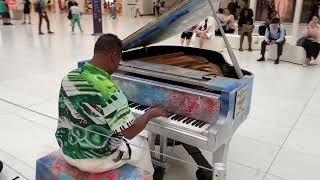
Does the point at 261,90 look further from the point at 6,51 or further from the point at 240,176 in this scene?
the point at 6,51

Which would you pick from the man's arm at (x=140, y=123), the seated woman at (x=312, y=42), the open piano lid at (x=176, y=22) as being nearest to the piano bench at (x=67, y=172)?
Answer: the man's arm at (x=140, y=123)

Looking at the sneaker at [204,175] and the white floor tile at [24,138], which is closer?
the sneaker at [204,175]

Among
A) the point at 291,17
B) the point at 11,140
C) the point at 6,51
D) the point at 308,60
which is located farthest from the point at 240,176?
the point at 291,17

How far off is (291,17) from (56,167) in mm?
19186

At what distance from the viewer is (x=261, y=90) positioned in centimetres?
555

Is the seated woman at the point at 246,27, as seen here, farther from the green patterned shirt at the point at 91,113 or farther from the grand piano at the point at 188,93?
the green patterned shirt at the point at 91,113

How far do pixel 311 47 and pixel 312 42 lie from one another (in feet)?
0.38

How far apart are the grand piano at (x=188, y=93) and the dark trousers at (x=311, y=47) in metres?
5.58

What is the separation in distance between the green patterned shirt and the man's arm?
0.13 ft

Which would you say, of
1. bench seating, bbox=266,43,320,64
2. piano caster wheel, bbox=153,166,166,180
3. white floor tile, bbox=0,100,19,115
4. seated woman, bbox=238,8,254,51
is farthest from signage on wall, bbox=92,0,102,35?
piano caster wheel, bbox=153,166,166,180

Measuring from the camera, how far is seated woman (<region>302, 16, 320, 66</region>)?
294 inches

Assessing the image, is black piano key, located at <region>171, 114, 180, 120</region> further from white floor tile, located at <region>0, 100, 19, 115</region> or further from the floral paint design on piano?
white floor tile, located at <region>0, 100, 19, 115</region>

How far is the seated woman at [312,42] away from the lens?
7.46 m

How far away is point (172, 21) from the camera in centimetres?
247
